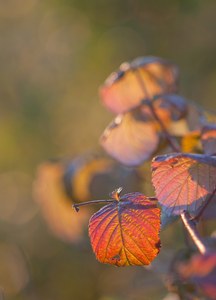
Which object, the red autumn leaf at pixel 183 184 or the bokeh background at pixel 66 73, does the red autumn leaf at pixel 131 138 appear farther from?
the bokeh background at pixel 66 73

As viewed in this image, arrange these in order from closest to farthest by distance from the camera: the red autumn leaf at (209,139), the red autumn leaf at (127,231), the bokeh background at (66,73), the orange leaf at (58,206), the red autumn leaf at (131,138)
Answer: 1. the red autumn leaf at (127,231)
2. the red autumn leaf at (209,139)
3. the red autumn leaf at (131,138)
4. the orange leaf at (58,206)
5. the bokeh background at (66,73)

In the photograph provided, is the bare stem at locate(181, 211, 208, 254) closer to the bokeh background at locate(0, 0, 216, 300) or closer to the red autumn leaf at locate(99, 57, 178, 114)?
the red autumn leaf at locate(99, 57, 178, 114)

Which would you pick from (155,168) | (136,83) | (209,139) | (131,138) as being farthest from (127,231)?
(136,83)

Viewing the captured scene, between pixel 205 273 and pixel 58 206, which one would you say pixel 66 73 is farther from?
pixel 205 273

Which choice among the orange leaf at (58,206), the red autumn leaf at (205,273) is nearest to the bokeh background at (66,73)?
the orange leaf at (58,206)

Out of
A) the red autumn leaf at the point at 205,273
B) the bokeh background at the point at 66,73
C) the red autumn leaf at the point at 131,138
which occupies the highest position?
the red autumn leaf at the point at 205,273

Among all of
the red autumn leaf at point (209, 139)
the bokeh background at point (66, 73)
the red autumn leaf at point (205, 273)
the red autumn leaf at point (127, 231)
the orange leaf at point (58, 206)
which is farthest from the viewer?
the bokeh background at point (66, 73)

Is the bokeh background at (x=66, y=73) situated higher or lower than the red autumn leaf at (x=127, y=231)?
lower

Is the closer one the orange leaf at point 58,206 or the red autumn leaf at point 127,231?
the red autumn leaf at point 127,231
